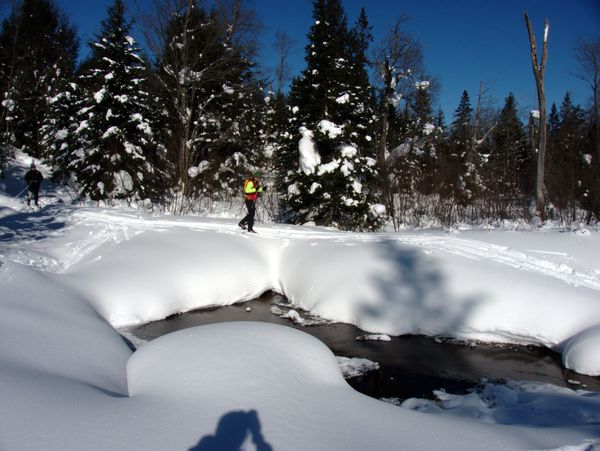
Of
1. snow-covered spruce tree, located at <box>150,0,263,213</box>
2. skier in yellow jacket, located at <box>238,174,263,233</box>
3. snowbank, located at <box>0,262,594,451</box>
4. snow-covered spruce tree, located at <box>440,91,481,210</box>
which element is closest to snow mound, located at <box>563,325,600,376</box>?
snowbank, located at <box>0,262,594,451</box>

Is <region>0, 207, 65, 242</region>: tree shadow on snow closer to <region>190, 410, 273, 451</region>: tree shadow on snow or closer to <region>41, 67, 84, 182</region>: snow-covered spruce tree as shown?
<region>41, 67, 84, 182</region>: snow-covered spruce tree

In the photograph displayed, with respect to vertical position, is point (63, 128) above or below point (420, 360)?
above

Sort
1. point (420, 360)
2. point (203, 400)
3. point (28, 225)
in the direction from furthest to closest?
point (28, 225), point (420, 360), point (203, 400)

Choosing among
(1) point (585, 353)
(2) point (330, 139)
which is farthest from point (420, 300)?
(2) point (330, 139)

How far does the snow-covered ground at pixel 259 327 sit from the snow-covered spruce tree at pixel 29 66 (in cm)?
1466

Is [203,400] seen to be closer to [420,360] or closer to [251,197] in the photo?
[420,360]

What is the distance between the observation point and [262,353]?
12.7ft

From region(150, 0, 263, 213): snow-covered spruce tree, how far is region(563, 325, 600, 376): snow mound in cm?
1462

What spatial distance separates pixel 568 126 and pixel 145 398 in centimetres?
3450

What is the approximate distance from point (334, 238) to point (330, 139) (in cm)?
398

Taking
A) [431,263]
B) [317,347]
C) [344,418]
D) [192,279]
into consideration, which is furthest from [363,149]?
[344,418]

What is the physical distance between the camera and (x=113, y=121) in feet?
55.1

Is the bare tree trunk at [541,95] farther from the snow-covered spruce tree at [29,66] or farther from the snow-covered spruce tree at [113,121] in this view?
the snow-covered spruce tree at [29,66]

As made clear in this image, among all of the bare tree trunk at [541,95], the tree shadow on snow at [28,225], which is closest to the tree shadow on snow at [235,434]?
the tree shadow on snow at [28,225]
